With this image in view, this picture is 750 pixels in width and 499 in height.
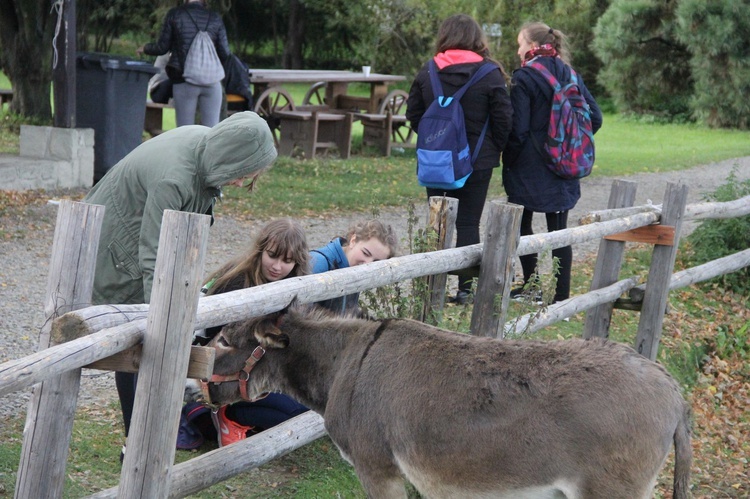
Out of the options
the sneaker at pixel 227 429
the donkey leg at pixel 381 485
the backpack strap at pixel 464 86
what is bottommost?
the sneaker at pixel 227 429

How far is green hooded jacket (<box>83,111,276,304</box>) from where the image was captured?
3730 millimetres

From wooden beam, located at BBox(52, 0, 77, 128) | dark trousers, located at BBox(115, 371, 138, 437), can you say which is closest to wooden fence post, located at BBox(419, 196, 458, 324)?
dark trousers, located at BBox(115, 371, 138, 437)

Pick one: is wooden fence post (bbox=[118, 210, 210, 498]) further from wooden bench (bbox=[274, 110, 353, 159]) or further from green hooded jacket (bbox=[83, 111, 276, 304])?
wooden bench (bbox=[274, 110, 353, 159])

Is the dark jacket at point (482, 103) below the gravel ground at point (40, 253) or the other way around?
the other way around

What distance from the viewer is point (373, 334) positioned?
3.68m

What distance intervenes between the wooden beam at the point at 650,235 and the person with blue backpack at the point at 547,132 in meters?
0.43

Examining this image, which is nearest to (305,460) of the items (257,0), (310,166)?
(310,166)

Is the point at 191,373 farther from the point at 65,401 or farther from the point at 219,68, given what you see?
the point at 219,68

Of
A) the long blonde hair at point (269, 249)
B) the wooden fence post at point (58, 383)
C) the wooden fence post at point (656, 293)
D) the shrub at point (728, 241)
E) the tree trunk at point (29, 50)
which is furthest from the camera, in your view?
the tree trunk at point (29, 50)

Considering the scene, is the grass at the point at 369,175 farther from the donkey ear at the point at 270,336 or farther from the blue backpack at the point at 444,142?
the donkey ear at the point at 270,336

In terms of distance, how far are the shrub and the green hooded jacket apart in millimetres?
6905

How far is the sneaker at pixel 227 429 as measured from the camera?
4641mm

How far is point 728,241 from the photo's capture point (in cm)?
955

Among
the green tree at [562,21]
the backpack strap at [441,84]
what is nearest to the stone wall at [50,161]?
the backpack strap at [441,84]
